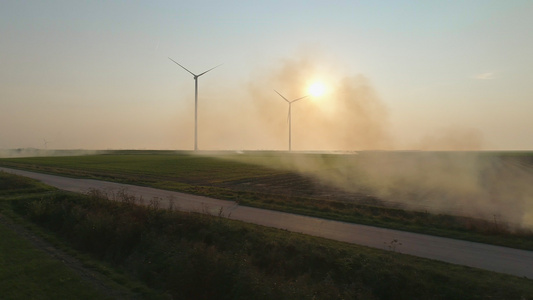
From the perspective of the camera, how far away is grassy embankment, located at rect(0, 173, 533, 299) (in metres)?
12.9

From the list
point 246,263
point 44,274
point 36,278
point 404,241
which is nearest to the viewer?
point 36,278

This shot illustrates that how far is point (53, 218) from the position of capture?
22641 mm

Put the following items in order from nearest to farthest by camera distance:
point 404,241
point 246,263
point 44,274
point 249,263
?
1. point 44,274
2. point 246,263
3. point 249,263
4. point 404,241

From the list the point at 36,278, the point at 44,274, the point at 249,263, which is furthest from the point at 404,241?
the point at 36,278

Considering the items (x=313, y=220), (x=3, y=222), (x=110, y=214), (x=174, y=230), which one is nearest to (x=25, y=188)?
(x=3, y=222)

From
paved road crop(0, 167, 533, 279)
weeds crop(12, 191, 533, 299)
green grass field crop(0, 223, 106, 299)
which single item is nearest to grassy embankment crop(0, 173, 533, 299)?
weeds crop(12, 191, 533, 299)

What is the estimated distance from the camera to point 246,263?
49.3 ft

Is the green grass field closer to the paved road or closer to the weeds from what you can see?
the weeds

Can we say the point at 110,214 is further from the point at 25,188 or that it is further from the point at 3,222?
the point at 25,188

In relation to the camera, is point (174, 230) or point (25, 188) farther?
point (25, 188)

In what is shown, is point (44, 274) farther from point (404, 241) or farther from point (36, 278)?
point (404, 241)

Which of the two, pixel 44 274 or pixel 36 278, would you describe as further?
pixel 44 274

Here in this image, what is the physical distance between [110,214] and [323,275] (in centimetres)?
1322

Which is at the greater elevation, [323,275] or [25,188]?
[25,188]
